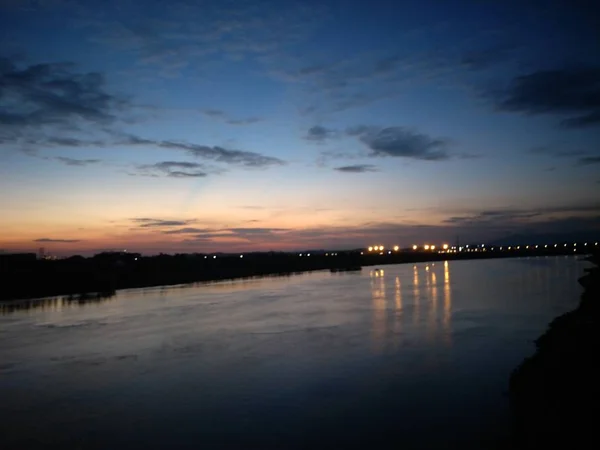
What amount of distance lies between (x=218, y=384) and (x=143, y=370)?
3.24 m

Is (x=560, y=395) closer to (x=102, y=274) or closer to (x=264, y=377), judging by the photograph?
(x=264, y=377)

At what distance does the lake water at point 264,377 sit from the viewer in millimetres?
10203

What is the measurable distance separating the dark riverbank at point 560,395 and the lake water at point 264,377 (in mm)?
515

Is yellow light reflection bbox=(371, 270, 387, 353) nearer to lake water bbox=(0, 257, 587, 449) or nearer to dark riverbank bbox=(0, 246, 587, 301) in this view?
lake water bbox=(0, 257, 587, 449)

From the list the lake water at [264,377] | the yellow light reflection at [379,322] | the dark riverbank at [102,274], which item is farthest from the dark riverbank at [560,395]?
the dark riverbank at [102,274]

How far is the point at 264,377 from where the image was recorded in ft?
47.2

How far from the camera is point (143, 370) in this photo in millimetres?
15602

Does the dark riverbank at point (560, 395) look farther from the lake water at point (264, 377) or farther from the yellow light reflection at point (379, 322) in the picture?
the yellow light reflection at point (379, 322)

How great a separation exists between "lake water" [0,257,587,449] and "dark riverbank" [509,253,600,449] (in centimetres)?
51

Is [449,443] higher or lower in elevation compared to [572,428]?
lower

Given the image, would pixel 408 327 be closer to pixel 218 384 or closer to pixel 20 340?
pixel 218 384

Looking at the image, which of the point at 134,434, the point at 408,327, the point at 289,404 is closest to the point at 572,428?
the point at 289,404

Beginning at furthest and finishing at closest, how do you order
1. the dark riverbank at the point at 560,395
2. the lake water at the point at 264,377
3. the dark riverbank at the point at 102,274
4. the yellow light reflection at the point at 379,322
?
the dark riverbank at the point at 102,274 < the yellow light reflection at the point at 379,322 < the lake water at the point at 264,377 < the dark riverbank at the point at 560,395

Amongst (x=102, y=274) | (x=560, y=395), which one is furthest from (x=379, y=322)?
(x=102, y=274)
